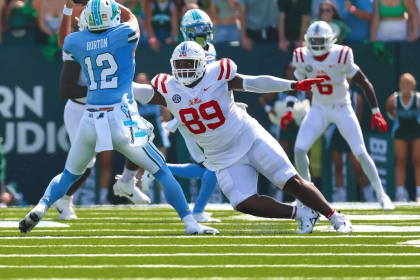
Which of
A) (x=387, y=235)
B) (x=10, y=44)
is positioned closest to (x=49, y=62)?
(x=10, y=44)

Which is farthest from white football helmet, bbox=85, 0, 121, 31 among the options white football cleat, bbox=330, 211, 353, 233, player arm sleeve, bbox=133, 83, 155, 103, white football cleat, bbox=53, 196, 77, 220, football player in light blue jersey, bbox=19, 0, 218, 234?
white football cleat, bbox=53, 196, 77, 220

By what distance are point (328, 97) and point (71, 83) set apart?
2.61 m

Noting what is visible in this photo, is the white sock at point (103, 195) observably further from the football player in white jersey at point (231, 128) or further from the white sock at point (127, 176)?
the football player in white jersey at point (231, 128)

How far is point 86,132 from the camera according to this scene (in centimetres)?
620

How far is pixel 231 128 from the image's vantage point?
Answer: 615 cm

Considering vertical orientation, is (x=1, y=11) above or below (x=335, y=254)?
above

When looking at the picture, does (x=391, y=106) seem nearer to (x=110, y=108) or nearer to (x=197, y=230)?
(x=197, y=230)

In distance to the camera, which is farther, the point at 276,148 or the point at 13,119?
the point at 13,119

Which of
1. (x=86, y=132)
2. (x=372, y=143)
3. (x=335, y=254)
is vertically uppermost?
(x=86, y=132)

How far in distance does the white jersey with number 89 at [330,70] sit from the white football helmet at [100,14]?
2744 millimetres

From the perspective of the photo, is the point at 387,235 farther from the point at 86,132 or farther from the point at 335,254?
the point at 86,132

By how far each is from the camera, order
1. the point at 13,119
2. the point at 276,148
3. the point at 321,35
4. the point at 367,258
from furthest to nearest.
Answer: the point at 13,119 < the point at 321,35 < the point at 276,148 < the point at 367,258

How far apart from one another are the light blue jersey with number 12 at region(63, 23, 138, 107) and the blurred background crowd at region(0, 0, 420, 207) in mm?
4126

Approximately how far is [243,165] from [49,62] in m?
4.88
